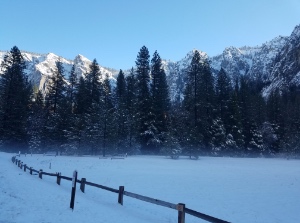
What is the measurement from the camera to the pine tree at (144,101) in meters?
52.3

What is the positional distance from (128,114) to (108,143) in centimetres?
775

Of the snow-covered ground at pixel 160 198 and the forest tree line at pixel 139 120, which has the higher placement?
the forest tree line at pixel 139 120

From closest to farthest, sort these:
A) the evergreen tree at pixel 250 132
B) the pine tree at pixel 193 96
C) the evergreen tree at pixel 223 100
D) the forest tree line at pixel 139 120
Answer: the forest tree line at pixel 139 120 < the pine tree at pixel 193 96 < the evergreen tree at pixel 223 100 < the evergreen tree at pixel 250 132

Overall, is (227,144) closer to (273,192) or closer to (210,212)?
(273,192)

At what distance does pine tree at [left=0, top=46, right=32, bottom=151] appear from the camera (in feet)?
165

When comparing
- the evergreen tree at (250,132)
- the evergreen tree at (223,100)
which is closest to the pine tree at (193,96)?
the evergreen tree at (223,100)

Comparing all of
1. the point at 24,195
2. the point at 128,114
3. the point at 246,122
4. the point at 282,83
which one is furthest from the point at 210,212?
the point at 282,83

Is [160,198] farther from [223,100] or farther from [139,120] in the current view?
[223,100]

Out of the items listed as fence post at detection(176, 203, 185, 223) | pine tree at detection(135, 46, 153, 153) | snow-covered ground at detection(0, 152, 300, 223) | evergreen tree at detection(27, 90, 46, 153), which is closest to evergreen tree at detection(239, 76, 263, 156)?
pine tree at detection(135, 46, 153, 153)

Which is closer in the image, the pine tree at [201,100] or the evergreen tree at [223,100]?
the pine tree at [201,100]

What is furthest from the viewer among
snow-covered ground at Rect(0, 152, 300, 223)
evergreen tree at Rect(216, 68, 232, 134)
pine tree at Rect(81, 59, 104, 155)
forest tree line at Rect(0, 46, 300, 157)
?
evergreen tree at Rect(216, 68, 232, 134)

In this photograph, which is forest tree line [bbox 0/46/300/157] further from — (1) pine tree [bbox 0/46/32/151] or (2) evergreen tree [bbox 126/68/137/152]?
(2) evergreen tree [bbox 126/68/137/152]

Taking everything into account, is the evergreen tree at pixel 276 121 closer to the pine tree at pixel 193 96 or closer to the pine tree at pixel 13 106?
the pine tree at pixel 193 96

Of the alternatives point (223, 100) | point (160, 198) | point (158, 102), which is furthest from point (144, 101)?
point (160, 198)
